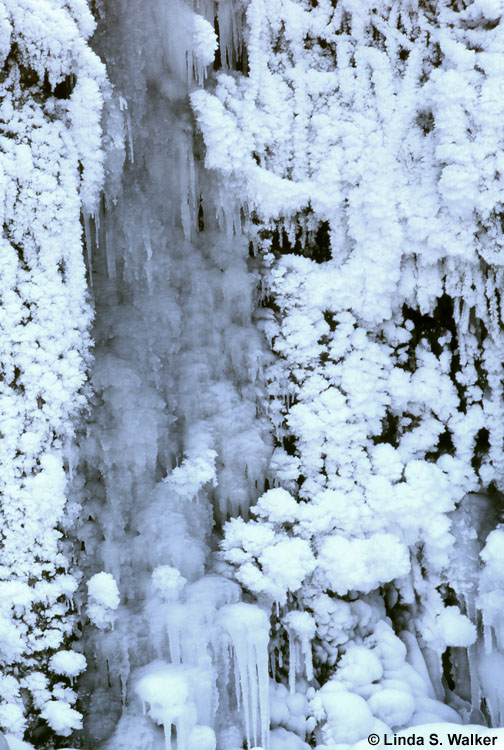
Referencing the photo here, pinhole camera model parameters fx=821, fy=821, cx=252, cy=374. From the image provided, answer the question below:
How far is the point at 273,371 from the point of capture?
6.17 m

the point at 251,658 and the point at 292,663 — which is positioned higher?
the point at 251,658

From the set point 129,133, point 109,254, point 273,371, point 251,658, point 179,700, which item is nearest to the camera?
point 179,700

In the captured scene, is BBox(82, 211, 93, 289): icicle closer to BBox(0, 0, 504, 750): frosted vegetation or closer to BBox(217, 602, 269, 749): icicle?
BBox(0, 0, 504, 750): frosted vegetation

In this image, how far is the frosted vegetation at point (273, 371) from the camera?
5.04m

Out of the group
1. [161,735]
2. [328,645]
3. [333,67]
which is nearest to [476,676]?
[328,645]

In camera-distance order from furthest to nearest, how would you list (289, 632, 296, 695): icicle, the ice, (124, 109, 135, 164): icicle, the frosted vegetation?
1. (289, 632, 296, 695): icicle
2. (124, 109, 135, 164): icicle
3. the frosted vegetation
4. the ice

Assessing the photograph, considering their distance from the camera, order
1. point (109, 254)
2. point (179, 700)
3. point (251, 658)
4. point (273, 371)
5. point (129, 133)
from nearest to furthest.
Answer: point (179, 700) < point (251, 658) < point (129, 133) < point (109, 254) < point (273, 371)

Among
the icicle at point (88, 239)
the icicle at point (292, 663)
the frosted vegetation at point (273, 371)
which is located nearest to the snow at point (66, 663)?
the frosted vegetation at point (273, 371)

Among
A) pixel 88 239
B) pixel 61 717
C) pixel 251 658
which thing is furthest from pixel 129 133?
pixel 61 717

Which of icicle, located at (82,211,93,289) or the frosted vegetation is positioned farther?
icicle, located at (82,211,93,289)

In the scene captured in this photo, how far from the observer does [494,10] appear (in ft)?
18.8

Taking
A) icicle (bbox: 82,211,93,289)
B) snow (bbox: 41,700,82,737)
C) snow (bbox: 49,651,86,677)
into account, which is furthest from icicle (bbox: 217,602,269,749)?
icicle (bbox: 82,211,93,289)

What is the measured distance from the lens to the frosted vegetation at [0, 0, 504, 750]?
5039 millimetres

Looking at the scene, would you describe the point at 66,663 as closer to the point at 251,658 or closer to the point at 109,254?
the point at 251,658
